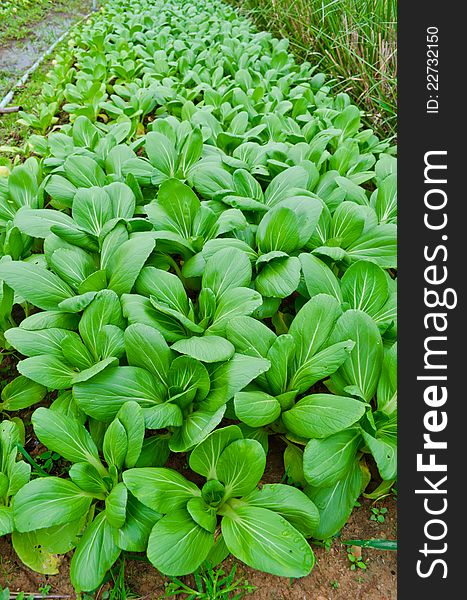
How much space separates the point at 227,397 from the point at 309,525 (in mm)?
410

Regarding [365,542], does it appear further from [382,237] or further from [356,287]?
[382,237]

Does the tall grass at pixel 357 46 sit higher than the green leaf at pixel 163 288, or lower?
higher

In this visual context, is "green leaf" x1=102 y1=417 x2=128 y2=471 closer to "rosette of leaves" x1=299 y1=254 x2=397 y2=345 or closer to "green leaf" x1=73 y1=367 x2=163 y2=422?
"green leaf" x1=73 y1=367 x2=163 y2=422

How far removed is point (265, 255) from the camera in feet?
5.68

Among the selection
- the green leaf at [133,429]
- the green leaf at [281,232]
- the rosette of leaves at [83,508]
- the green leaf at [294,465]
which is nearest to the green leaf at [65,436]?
the rosette of leaves at [83,508]

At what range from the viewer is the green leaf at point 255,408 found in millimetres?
1398

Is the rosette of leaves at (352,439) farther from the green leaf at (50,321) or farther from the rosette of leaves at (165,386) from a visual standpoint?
the green leaf at (50,321)

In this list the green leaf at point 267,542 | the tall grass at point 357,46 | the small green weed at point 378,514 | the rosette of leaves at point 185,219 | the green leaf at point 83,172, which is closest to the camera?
the green leaf at point 267,542

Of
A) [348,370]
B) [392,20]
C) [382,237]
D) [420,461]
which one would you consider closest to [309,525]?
[420,461]

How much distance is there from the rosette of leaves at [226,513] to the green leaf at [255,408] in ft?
0.16

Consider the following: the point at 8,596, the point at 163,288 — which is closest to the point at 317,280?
the point at 163,288

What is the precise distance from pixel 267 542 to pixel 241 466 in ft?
0.65

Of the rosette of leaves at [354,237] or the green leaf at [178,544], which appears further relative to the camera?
the rosette of leaves at [354,237]

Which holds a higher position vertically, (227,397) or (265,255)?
(265,255)
